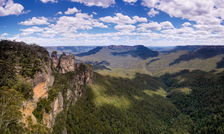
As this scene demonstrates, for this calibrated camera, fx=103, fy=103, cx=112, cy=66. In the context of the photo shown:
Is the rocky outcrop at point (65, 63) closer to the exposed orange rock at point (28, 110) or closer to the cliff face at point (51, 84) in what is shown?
the cliff face at point (51, 84)

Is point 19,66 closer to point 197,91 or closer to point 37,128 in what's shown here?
point 37,128

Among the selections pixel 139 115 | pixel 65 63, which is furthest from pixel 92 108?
pixel 139 115

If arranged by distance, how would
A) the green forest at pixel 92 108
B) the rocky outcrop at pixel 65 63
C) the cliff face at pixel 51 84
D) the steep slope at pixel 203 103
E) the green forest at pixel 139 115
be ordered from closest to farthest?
the green forest at pixel 92 108
the cliff face at pixel 51 84
the green forest at pixel 139 115
the rocky outcrop at pixel 65 63
the steep slope at pixel 203 103

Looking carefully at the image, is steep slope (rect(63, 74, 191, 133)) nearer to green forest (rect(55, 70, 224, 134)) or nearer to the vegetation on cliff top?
green forest (rect(55, 70, 224, 134))

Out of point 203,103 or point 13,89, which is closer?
point 13,89

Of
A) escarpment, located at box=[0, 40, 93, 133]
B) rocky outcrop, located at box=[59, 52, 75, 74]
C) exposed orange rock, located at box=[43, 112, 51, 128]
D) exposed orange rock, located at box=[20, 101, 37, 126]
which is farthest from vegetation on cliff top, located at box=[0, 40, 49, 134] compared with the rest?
rocky outcrop, located at box=[59, 52, 75, 74]

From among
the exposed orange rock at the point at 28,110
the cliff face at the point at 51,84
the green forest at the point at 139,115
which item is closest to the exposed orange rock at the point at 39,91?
the cliff face at the point at 51,84

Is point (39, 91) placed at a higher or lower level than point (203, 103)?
higher

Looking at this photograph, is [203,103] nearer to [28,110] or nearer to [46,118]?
[46,118]
